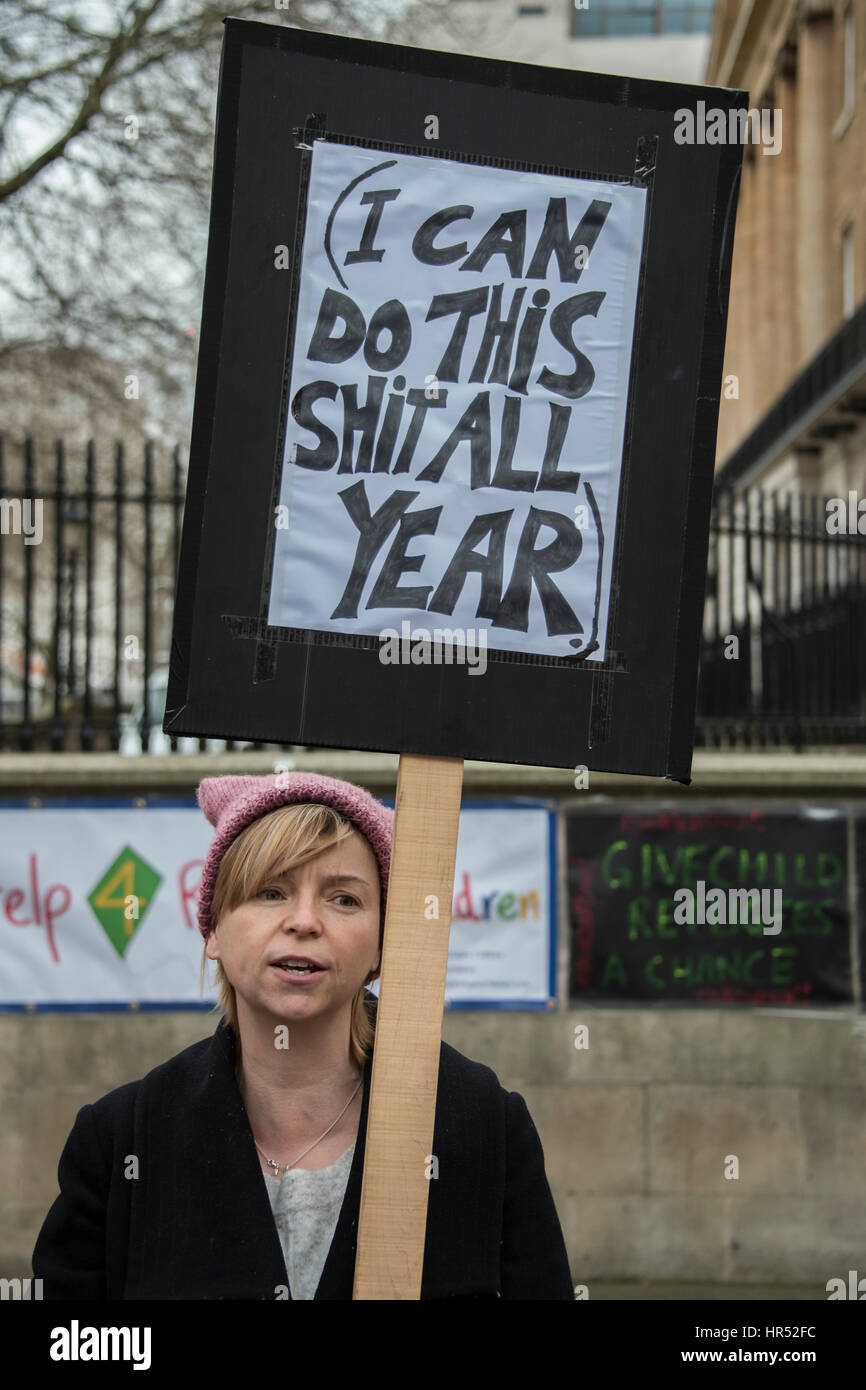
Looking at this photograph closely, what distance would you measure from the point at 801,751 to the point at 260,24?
5.66 meters

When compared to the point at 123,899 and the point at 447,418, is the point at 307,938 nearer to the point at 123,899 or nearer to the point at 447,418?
the point at 447,418

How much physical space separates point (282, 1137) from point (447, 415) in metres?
1.22

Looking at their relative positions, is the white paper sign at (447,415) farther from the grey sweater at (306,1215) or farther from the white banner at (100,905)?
the white banner at (100,905)

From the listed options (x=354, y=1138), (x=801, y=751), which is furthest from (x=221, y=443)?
(x=801, y=751)

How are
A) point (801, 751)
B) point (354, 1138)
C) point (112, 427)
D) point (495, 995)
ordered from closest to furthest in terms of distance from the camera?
1. point (354, 1138)
2. point (495, 995)
3. point (801, 751)
4. point (112, 427)

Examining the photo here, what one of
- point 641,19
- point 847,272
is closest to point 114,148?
point 847,272

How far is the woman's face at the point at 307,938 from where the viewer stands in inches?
99.7

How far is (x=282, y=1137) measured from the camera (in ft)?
8.59

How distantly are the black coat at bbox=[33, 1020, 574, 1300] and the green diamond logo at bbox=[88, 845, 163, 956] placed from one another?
4.28 meters

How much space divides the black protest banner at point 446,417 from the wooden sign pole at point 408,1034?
0.40ft

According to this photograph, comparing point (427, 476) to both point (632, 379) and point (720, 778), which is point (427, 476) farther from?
point (720, 778)

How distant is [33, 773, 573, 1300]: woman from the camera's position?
252 cm

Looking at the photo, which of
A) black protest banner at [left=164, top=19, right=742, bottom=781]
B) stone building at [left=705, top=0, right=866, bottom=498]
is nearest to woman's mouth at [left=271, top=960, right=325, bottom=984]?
black protest banner at [left=164, top=19, right=742, bottom=781]
